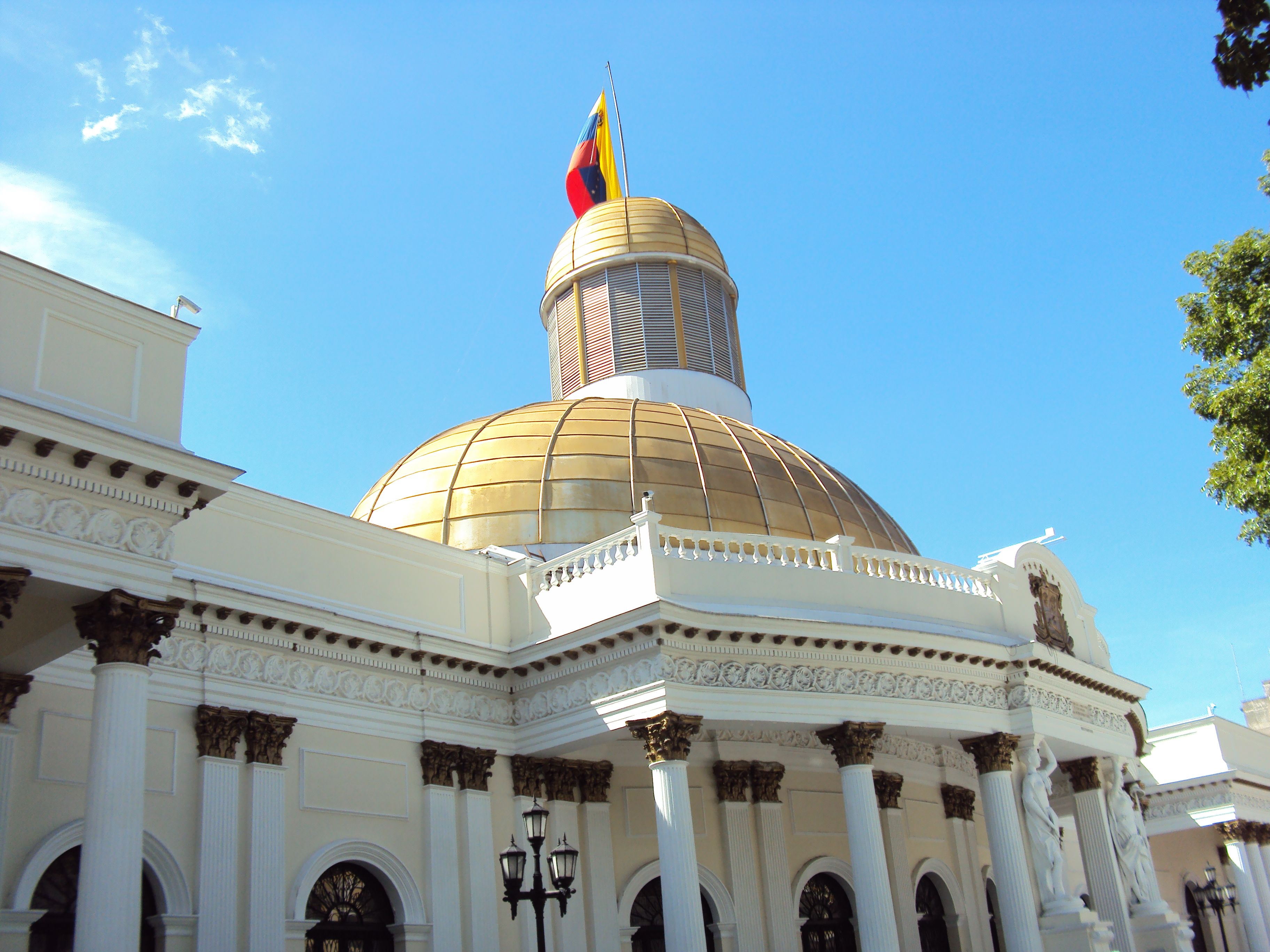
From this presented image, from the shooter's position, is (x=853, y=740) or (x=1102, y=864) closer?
(x=853, y=740)

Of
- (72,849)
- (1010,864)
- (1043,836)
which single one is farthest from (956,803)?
(72,849)

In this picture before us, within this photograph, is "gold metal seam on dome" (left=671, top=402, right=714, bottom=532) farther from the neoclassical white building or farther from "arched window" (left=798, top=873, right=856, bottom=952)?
"arched window" (left=798, top=873, right=856, bottom=952)

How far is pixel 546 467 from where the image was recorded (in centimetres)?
2127

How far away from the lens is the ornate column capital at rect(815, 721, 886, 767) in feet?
54.5

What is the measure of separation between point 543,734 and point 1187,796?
21.0m

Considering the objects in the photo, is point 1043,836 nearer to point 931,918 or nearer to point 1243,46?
point 931,918

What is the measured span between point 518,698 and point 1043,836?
26.4ft

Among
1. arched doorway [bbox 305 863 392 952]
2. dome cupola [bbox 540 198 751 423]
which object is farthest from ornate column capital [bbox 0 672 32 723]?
dome cupola [bbox 540 198 751 423]

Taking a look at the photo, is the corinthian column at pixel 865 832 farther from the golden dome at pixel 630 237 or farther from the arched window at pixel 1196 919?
the arched window at pixel 1196 919

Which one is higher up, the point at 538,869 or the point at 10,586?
the point at 10,586

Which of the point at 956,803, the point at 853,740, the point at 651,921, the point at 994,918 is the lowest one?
the point at 994,918

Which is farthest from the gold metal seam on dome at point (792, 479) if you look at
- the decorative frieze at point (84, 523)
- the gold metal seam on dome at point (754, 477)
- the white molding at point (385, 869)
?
the decorative frieze at point (84, 523)

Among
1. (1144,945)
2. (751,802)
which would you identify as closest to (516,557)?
(751,802)

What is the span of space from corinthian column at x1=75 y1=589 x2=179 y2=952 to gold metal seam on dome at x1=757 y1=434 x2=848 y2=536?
13.6m
